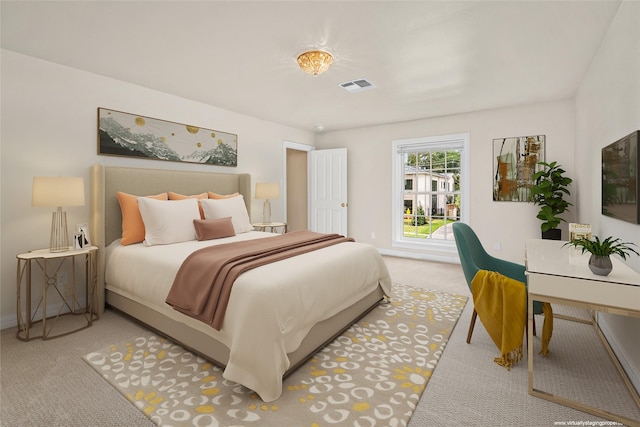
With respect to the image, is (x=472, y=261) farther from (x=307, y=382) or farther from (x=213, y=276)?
(x=213, y=276)

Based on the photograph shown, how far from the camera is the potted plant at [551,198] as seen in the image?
393cm

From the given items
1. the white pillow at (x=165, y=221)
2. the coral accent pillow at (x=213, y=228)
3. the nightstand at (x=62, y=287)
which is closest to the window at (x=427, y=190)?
the coral accent pillow at (x=213, y=228)

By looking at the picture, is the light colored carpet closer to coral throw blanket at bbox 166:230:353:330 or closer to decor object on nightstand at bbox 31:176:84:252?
coral throw blanket at bbox 166:230:353:330

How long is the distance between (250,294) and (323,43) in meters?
2.16

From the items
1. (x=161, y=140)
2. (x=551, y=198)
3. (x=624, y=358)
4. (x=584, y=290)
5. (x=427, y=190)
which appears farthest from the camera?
(x=427, y=190)

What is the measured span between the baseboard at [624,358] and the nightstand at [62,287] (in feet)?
13.5

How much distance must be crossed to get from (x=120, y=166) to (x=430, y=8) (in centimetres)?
347

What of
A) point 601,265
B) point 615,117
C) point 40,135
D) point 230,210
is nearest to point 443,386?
point 601,265

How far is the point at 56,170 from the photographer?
3025 millimetres

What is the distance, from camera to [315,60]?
2752 millimetres

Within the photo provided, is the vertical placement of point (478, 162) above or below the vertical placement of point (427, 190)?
above

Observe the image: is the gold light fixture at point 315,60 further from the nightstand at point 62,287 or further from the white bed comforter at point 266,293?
the nightstand at point 62,287

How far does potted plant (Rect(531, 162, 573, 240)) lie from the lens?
12.9 feet

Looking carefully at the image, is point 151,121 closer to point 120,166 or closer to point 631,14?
point 120,166
